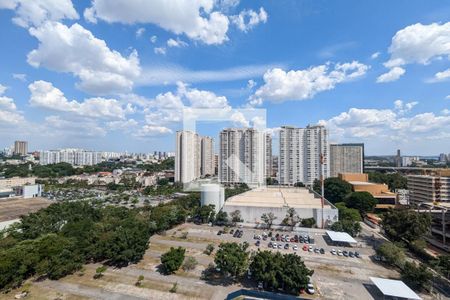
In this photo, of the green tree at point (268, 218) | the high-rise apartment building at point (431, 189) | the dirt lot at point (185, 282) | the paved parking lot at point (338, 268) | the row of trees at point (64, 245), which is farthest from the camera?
the high-rise apartment building at point (431, 189)

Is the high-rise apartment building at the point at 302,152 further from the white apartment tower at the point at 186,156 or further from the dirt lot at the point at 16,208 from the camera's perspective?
the dirt lot at the point at 16,208

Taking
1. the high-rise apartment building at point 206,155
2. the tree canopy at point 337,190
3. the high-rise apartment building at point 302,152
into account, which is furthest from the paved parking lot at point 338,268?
the high-rise apartment building at point 206,155

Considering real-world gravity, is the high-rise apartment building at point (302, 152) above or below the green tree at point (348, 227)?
above

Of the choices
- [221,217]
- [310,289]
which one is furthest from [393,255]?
[221,217]

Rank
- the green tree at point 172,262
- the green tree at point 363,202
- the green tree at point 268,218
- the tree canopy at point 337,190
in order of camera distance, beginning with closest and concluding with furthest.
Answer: the green tree at point 172,262 < the green tree at point 268,218 < the green tree at point 363,202 < the tree canopy at point 337,190

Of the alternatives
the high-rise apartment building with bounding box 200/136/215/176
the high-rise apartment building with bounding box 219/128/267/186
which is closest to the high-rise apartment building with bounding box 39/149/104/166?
the high-rise apartment building with bounding box 200/136/215/176

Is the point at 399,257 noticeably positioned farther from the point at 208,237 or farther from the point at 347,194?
the point at 347,194

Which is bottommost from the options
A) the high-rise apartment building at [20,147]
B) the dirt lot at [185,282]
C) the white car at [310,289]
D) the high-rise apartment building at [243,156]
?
the dirt lot at [185,282]
